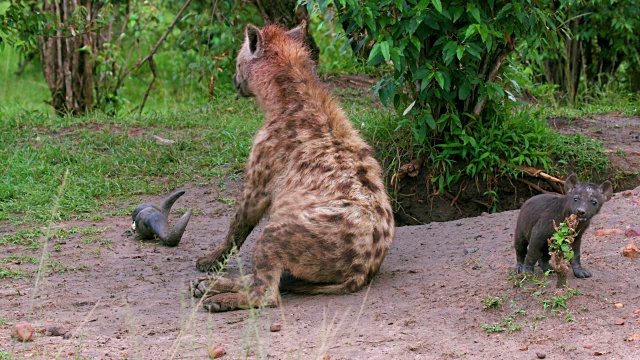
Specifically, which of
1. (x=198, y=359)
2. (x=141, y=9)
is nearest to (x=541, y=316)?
(x=198, y=359)

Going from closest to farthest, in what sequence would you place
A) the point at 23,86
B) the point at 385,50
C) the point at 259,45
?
the point at 385,50 < the point at 259,45 < the point at 23,86

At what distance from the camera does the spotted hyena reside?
4.09 m

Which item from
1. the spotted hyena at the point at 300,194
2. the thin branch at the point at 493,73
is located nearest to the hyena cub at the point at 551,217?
the spotted hyena at the point at 300,194

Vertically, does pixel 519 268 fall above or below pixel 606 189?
below

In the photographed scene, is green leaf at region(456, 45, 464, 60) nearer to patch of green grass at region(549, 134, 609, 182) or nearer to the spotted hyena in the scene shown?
the spotted hyena

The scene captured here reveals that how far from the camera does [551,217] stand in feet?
12.3

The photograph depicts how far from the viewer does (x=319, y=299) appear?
413 cm

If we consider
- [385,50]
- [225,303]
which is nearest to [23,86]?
[385,50]

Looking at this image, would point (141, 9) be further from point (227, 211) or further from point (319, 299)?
point (319, 299)

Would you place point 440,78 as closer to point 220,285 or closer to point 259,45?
point 259,45

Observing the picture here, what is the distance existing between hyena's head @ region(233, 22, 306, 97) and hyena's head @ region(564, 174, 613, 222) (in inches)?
74.6

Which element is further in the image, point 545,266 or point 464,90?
point 464,90

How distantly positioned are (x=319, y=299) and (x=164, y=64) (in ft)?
27.0

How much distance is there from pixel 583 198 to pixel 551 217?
0.18 metres
